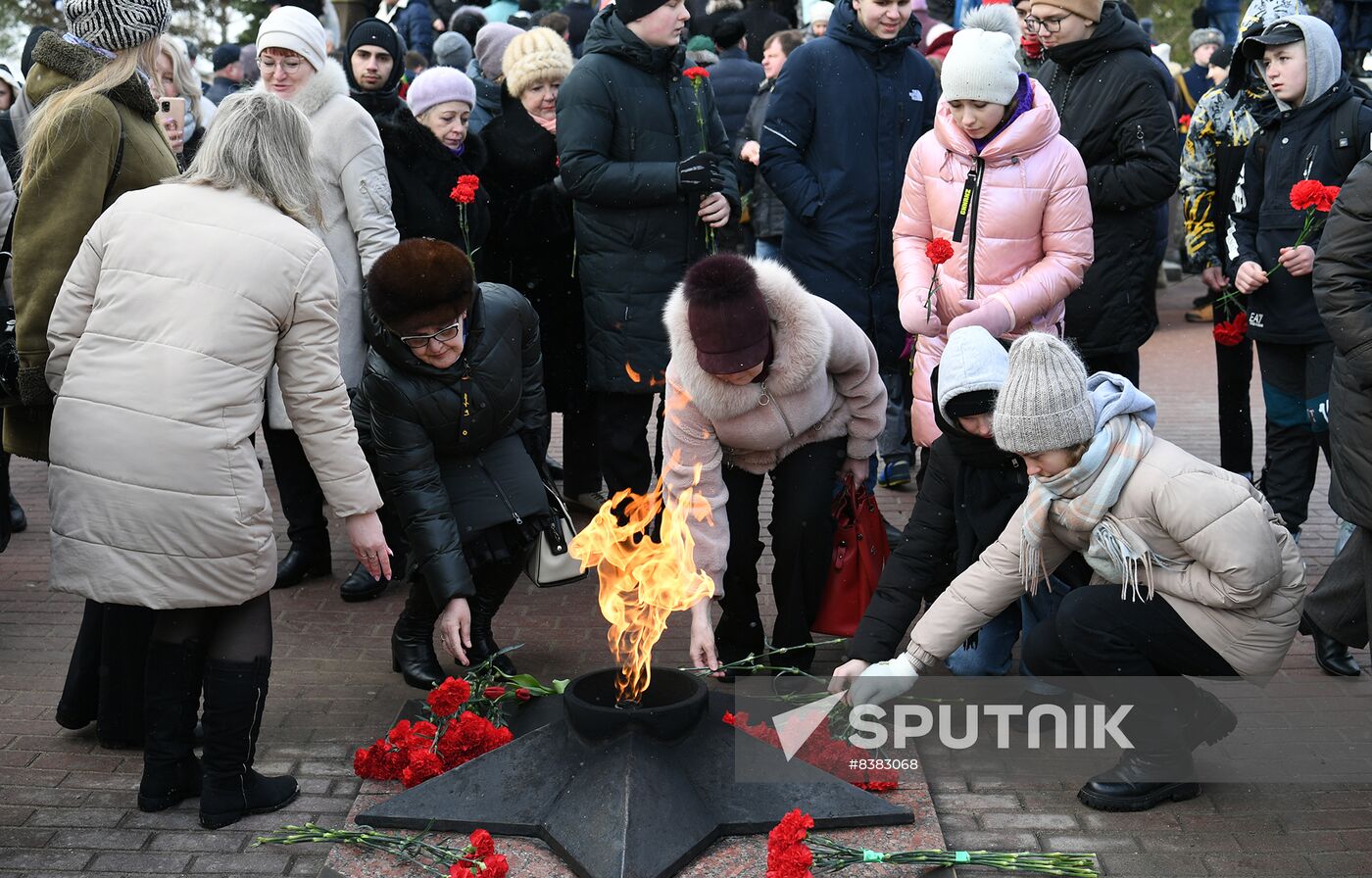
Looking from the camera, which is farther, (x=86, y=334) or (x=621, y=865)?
(x=86, y=334)

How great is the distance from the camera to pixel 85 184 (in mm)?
4301

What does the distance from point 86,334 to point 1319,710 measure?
4109mm

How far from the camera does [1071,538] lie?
4184 mm

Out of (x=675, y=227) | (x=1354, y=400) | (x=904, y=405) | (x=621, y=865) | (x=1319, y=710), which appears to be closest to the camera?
(x=621, y=865)

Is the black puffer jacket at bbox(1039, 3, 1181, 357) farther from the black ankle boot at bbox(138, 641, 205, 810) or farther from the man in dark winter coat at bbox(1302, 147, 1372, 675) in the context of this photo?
the black ankle boot at bbox(138, 641, 205, 810)

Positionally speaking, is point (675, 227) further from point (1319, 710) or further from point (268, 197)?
point (1319, 710)

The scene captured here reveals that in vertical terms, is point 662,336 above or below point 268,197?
below

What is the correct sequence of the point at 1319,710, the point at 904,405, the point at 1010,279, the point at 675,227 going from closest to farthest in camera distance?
the point at 1319,710
the point at 1010,279
the point at 675,227
the point at 904,405

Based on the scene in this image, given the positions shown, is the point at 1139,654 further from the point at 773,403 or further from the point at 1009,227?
the point at 1009,227

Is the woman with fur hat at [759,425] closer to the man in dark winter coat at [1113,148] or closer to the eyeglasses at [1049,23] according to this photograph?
the man in dark winter coat at [1113,148]

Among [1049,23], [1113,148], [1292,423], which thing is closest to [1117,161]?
[1113,148]

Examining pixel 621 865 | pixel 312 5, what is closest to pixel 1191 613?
pixel 621 865

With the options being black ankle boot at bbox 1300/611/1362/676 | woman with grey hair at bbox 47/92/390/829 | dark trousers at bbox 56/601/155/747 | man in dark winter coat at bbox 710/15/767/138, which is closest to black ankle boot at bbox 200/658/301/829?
A: woman with grey hair at bbox 47/92/390/829

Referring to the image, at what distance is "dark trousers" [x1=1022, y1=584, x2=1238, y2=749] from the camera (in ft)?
13.5
